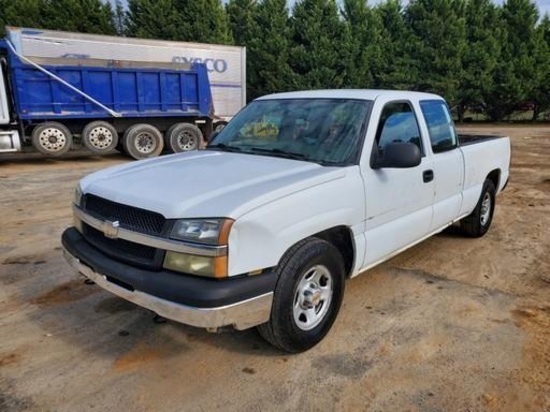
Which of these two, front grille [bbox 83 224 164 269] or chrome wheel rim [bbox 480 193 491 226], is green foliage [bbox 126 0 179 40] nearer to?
chrome wheel rim [bbox 480 193 491 226]

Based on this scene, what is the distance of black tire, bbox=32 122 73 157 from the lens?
12.2 m

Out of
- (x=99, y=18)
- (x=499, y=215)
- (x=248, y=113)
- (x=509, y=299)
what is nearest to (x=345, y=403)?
(x=509, y=299)

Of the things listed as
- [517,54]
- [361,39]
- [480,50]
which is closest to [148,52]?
[361,39]

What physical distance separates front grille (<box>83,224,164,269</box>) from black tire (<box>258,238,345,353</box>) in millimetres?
742

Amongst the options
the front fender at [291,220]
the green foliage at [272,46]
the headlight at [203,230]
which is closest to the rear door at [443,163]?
the front fender at [291,220]

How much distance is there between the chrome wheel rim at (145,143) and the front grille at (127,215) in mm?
10901

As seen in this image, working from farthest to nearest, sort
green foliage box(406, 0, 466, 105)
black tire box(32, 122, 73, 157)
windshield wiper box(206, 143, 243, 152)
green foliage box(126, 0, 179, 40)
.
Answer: green foliage box(406, 0, 466, 105), green foliage box(126, 0, 179, 40), black tire box(32, 122, 73, 157), windshield wiper box(206, 143, 243, 152)

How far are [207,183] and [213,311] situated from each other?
2.84 feet

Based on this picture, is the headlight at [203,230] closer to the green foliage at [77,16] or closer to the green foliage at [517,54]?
the green foliage at [77,16]

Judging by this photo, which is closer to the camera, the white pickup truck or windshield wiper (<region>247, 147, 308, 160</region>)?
the white pickup truck

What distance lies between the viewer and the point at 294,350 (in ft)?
10.2

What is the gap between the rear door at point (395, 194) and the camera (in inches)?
139

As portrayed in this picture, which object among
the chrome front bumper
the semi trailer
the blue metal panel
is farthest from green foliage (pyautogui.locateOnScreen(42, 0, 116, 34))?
the chrome front bumper

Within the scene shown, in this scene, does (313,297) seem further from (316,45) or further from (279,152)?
(316,45)
